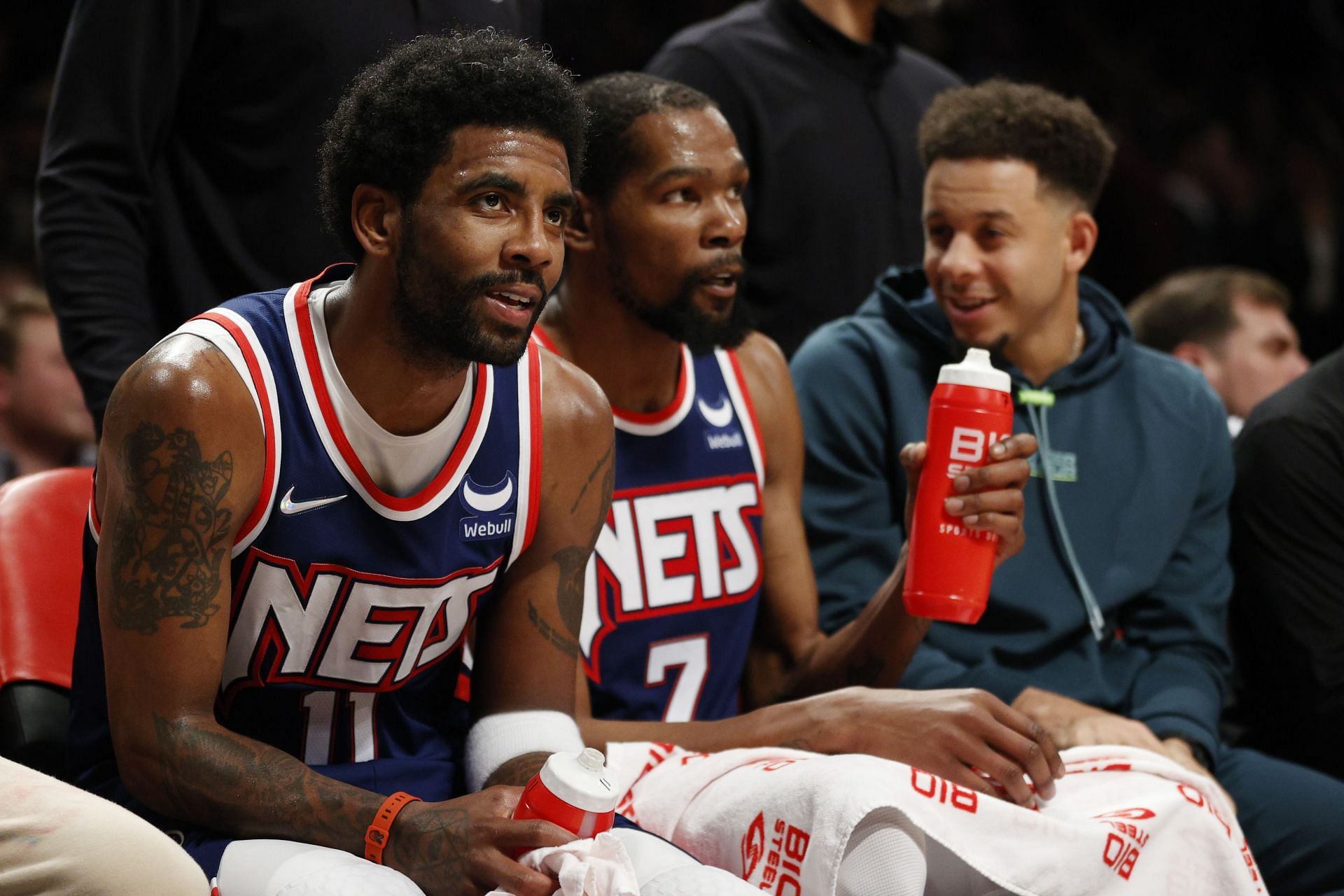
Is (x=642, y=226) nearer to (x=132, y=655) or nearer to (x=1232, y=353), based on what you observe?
(x=132, y=655)

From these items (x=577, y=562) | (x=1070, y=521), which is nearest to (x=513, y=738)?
(x=577, y=562)

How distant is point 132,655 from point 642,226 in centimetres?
124

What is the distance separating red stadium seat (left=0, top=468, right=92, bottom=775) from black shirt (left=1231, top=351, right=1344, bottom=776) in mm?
2310

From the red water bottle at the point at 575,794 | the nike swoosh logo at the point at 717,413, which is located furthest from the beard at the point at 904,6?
the red water bottle at the point at 575,794

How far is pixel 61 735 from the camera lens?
2.25m

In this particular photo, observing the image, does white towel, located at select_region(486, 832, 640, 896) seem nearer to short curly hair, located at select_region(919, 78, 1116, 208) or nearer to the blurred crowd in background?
short curly hair, located at select_region(919, 78, 1116, 208)

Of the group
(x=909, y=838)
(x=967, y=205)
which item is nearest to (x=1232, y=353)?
(x=967, y=205)

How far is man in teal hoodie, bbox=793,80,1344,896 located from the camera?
2785 mm

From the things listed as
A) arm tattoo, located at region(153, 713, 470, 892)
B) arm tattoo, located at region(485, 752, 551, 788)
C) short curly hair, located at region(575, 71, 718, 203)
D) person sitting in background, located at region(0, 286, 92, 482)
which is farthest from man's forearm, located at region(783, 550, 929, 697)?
person sitting in background, located at region(0, 286, 92, 482)

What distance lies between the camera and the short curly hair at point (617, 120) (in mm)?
2686

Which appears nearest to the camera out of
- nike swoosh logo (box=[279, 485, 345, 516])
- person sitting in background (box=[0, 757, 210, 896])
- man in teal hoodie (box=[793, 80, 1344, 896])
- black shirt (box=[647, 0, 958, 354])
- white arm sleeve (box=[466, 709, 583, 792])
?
person sitting in background (box=[0, 757, 210, 896])

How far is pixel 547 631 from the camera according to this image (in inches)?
84.7

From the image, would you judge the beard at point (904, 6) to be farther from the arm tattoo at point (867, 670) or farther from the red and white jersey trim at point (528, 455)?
the red and white jersey trim at point (528, 455)

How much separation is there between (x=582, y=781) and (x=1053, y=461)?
1.52 metres
